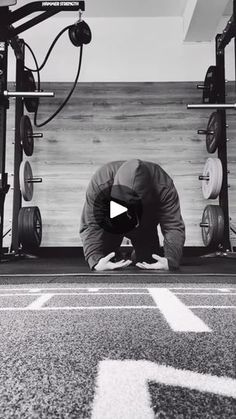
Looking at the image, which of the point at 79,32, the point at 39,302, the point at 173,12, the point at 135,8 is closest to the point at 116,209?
the point at 39,302

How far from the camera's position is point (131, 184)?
164 cm

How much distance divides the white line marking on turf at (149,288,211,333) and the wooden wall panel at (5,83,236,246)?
2925mm

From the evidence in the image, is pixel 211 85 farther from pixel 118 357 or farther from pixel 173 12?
pixel 118 357

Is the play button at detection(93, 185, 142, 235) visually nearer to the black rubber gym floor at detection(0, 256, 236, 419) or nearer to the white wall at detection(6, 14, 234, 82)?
the black rubber gym floor at detection(0, 256, 236, 419)

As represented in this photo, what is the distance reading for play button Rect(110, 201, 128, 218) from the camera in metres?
1.77

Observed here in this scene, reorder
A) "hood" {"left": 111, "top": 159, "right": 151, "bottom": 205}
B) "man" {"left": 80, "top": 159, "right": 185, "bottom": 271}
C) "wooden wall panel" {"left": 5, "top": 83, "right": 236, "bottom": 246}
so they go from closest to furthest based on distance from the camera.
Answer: "hood" {"left": 111, "top": 159, "right": 151, "bottom": 205}, "man" {"left": 80, "top": 159, "right": 185, "bottom": 271}, "wooden wall panel" {"left": 5, "top": 83, "right": 236, "bottom": 246}

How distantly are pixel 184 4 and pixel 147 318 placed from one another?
3.84 m

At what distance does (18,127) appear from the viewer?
3.58 meters

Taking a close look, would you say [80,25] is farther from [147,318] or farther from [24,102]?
[147,318]

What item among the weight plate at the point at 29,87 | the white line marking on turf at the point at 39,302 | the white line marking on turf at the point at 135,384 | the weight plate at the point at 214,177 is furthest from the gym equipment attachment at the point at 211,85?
the white line marking on turf at the point at 135,384

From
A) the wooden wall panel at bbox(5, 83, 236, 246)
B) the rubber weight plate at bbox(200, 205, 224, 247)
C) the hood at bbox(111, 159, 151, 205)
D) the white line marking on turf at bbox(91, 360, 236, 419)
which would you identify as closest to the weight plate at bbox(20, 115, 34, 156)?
the wooden wall panel at bbox(5, 83, 236, 246)

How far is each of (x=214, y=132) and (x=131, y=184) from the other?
2.20 metres

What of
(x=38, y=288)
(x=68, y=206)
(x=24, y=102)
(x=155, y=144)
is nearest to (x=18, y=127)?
(x=24, y=102)

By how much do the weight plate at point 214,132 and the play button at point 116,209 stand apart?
193cm
